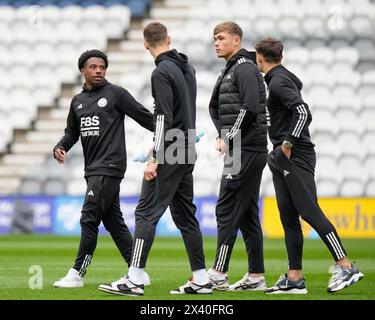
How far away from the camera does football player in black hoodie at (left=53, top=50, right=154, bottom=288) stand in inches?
379

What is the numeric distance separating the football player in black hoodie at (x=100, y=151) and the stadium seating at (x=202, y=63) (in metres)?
12.4

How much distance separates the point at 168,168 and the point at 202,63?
54.9ft

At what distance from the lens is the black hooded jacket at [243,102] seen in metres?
8.98

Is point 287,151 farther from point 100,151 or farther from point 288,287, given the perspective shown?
point 100,151

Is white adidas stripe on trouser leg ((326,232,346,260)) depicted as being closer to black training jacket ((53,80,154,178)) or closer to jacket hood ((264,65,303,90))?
jacket hood ((264,65,303,90))

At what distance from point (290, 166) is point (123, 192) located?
13.8 m

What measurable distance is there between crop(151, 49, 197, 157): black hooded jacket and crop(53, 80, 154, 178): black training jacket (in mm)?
1064

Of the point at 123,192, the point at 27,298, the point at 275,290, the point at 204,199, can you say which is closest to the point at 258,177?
the point at 275,290

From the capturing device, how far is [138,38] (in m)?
26.7

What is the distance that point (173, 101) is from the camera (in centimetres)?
864

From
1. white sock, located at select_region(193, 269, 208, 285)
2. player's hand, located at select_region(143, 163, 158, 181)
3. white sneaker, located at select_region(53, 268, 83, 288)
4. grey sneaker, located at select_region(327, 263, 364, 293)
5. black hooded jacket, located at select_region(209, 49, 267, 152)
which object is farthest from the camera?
white sneaker, located at select_region(53, 268, 83, 288)

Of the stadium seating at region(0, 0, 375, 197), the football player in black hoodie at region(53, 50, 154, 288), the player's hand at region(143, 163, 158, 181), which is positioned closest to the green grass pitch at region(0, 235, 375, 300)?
the football player in black hoodie at region(53, 50, 154, 288)

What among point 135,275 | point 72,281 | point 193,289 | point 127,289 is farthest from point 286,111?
point 72,281

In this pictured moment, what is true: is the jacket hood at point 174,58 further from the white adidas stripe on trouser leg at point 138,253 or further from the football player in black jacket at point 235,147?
the white adidas stripe on trouser leg at point 138,253
